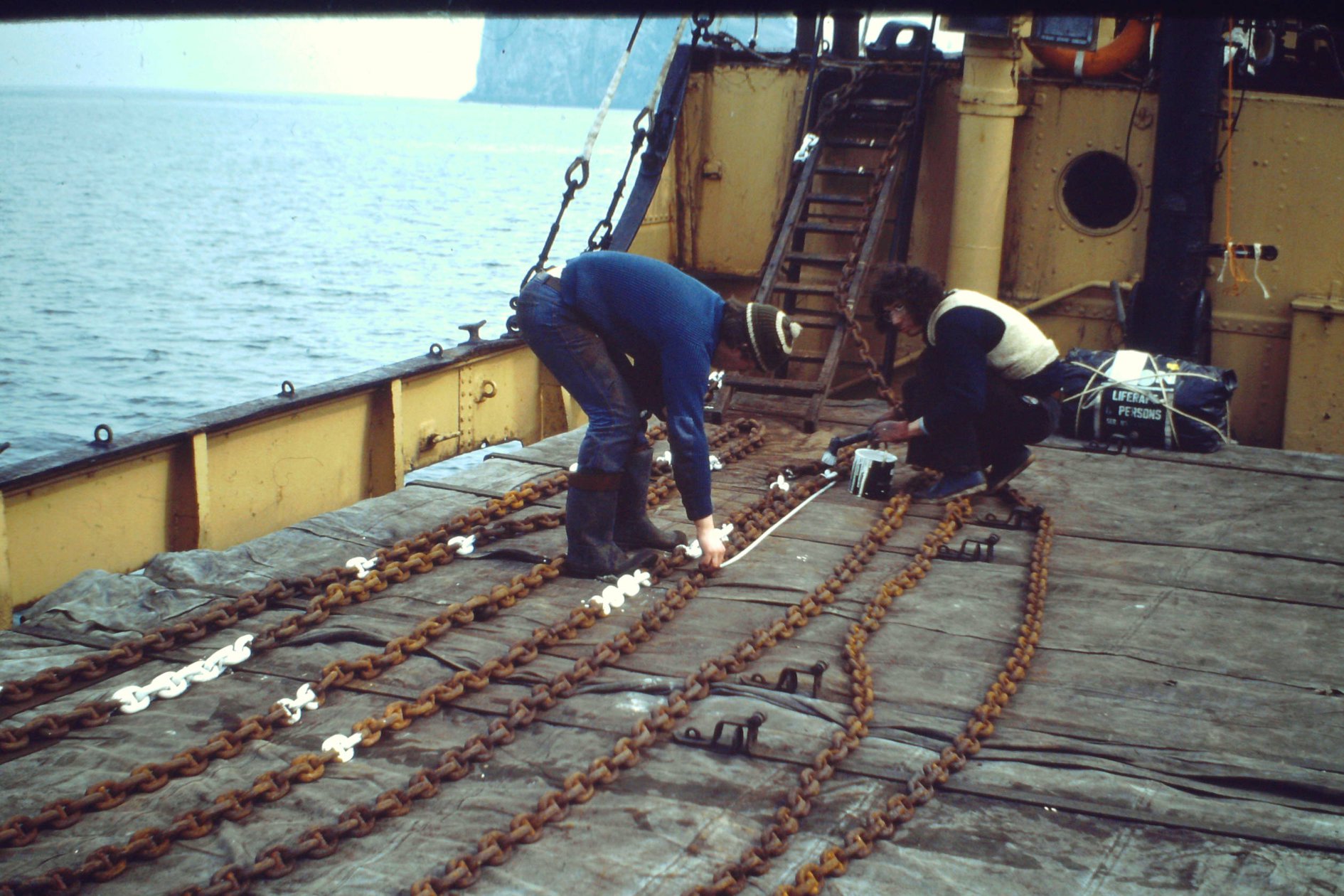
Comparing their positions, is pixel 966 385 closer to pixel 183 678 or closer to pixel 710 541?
pixel 710 541

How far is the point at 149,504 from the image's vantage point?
618 centimetres

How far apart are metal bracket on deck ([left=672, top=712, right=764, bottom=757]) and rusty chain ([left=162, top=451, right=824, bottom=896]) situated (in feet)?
1.66

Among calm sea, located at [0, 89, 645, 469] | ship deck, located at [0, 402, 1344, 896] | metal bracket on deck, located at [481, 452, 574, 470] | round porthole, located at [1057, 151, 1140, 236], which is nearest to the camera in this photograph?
ship deck, located at [0, 402, 1344, 896]

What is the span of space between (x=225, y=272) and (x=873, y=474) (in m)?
36.2

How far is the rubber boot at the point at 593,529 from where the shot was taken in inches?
205

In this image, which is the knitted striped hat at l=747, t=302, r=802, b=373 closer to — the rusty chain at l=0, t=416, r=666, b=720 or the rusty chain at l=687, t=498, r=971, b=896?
the rusty chain at l=687, t=498, r=971, b=896

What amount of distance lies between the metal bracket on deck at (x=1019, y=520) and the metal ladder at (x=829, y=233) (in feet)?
6.43

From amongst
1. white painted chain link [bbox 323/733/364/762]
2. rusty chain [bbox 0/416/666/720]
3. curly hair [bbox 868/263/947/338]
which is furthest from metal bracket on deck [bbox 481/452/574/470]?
white painted chain link [bbox 323/733/364/762]

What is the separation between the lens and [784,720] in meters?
3.94

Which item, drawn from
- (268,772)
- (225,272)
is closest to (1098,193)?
(268,772)

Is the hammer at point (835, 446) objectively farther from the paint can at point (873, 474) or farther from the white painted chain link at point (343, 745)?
the white painted chain link at point (343, 745)

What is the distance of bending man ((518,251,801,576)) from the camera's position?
4836 millimetres

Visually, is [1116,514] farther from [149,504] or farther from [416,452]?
[149,504]

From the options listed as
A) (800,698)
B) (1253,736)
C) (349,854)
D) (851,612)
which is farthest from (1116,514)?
(349,854)
